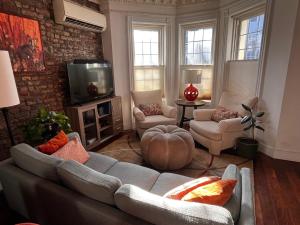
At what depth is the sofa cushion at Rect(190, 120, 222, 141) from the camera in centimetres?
280

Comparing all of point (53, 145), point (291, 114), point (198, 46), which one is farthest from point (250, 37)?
point (53, 145)

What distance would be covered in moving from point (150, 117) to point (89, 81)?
1273 millimetres

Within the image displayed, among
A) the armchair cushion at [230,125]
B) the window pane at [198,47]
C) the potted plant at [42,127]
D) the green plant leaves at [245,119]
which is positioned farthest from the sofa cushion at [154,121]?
the window pane at [198,47]

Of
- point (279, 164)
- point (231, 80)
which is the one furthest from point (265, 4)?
point (279, 164)

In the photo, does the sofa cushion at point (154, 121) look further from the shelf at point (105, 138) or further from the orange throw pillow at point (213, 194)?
the orange throw pillow at point (213, 194)

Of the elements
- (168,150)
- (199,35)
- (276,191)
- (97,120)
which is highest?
(199,35)

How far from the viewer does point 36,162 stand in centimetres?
136

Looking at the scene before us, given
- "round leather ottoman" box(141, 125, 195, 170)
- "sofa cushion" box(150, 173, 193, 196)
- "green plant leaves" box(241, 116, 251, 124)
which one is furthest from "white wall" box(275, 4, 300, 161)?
"sofa cushion" box(150, 173, 193, 196)

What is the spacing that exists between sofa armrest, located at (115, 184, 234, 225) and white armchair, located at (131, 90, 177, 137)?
230 centimetres

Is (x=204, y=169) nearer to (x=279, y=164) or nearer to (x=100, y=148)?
(x=279, y=164)

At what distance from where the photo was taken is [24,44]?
2.39 m

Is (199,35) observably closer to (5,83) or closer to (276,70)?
(276,70)

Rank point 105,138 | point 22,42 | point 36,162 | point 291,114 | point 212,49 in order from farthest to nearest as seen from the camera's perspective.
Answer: point 212,49 → point 105,138 → point 291,114 → point 22,42 → point 36,162

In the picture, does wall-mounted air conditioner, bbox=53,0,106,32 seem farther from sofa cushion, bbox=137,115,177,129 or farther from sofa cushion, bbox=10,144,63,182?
sofa cushion, bbox=10,144,63,182
